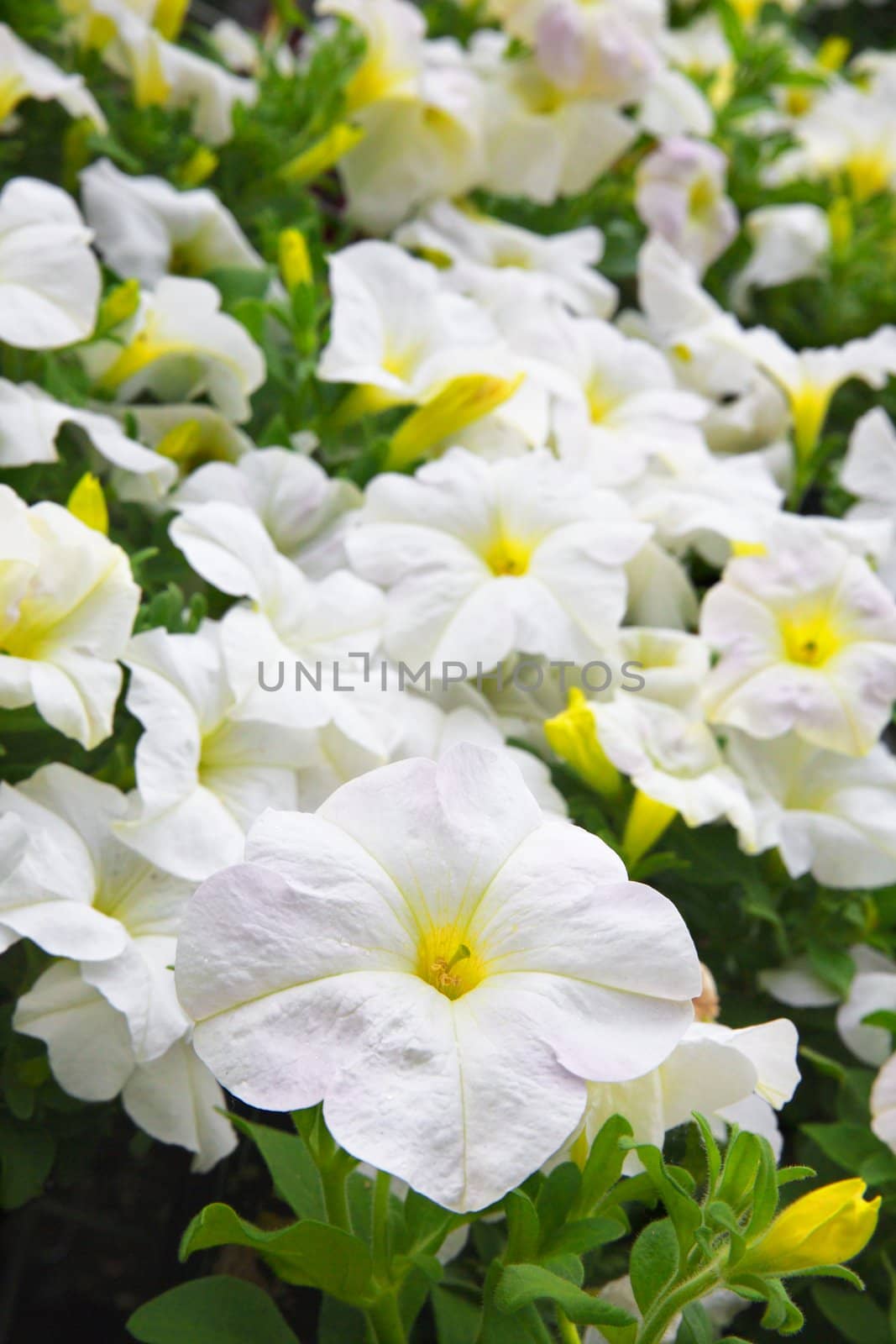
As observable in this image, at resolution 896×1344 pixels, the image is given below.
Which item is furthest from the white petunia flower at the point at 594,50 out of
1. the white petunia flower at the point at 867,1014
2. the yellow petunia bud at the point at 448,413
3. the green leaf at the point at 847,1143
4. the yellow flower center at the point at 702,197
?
the green leaf at the point at 847,1143

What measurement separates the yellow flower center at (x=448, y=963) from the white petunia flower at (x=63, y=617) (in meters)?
0.27

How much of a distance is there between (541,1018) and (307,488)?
0.59 meters

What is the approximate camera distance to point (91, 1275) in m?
A: 1.04

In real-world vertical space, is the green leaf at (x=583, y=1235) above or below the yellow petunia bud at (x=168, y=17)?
below

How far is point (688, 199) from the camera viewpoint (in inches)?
61.2

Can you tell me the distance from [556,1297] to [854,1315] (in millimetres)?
384

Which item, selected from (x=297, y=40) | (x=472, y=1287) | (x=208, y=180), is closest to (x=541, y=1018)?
(x=472, y=1287)

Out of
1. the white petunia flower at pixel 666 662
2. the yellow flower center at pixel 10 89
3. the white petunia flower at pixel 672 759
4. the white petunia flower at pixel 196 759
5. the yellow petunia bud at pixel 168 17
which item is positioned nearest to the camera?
the white petunia flower at pixel 196 759

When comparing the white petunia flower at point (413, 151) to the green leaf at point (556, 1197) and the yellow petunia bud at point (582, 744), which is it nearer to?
Answer: the yellow petunia bud at point (582, 744)

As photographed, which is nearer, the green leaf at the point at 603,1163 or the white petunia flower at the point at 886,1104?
the green leaf at the point at 603,1163

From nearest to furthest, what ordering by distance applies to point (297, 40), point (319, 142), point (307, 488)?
point (307, 488)
point (319, 142)
point (297, 40)

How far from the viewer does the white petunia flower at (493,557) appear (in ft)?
3.21

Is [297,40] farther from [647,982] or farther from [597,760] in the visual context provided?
[647,982]

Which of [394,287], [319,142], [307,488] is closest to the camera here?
[307,488]
